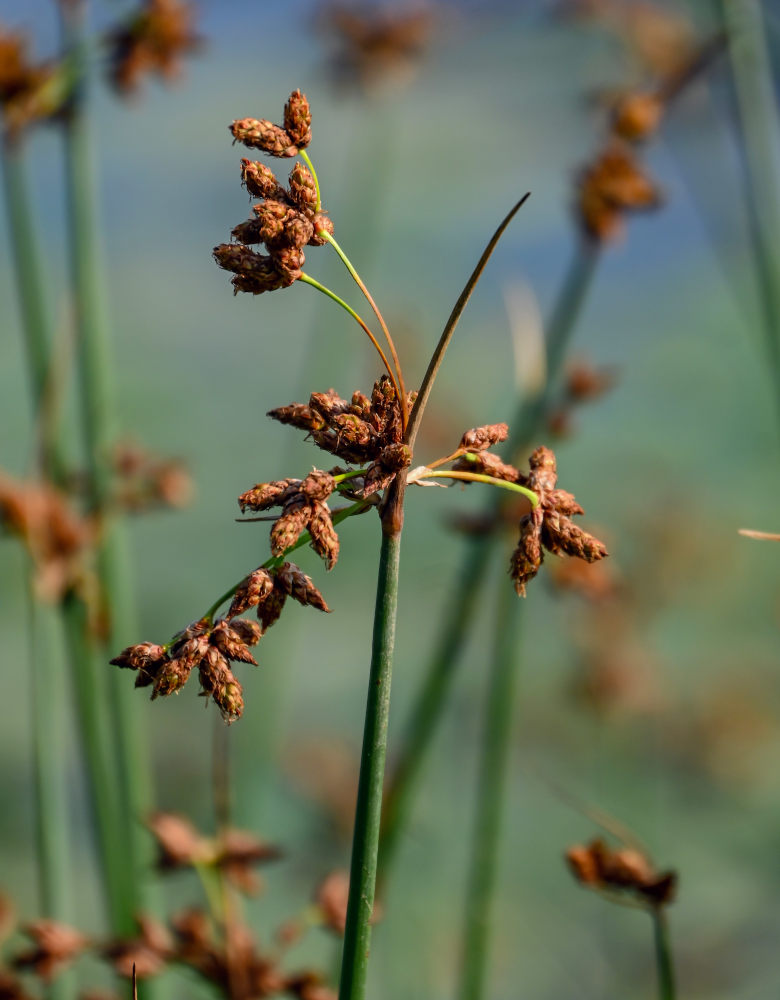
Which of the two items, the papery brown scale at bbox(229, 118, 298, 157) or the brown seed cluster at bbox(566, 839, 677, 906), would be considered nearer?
the papery brown scale at bbox(229, 118, 298, 157)

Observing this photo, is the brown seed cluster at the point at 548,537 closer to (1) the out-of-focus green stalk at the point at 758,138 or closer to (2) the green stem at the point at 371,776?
(2) the green stem at the point at 371,776

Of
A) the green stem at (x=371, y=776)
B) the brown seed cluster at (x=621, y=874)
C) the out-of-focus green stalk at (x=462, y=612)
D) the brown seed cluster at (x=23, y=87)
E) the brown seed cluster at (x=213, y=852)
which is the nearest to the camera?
the green stem at (x=371, y=776)

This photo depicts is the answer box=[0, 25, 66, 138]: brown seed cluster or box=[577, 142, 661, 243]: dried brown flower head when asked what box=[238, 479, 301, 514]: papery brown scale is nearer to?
box=[577, 142, 661, 243]: dried brown flower head

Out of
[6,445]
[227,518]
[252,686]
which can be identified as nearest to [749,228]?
[252,686]

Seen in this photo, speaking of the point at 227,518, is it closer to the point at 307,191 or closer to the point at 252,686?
the point at 252,686

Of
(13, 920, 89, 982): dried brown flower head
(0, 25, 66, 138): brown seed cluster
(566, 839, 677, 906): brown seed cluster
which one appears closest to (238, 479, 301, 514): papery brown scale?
(566, 839, 677, 906): brown seed cluster

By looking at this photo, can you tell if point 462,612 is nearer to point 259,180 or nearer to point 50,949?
point 50,949

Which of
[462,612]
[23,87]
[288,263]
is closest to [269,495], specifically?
[288,263]

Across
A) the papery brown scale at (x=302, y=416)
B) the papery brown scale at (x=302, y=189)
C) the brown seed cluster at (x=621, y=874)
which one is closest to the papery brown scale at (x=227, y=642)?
the papery brown scale at (x=302, y=416)
